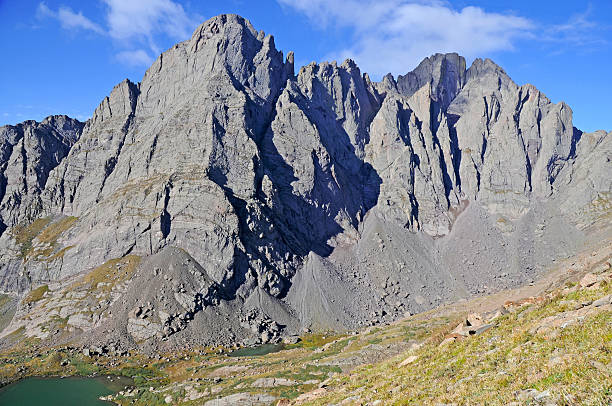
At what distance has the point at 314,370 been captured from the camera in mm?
59375

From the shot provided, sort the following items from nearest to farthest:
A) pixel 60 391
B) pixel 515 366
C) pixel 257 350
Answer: pixel 515 366 → pixel 60 391 → pixel 257 350

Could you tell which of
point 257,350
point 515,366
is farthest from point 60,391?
point 515,366

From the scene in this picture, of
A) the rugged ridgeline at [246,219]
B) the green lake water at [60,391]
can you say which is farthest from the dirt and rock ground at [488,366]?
the rugged ridgeline at [246,219]

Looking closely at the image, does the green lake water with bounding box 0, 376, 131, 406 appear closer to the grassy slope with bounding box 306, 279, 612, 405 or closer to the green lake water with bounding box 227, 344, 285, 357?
the green lake water with bounding box 227, 344, 285, 357

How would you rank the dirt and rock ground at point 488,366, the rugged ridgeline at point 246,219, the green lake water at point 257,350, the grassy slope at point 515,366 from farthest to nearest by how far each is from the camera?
the rugged ridgeline at point 246,219
the green lake water at point 257,350
the dirt and rock ground at point 488,366
the grassy slope at point 515,366

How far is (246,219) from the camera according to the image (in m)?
139

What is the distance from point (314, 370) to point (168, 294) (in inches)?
2783

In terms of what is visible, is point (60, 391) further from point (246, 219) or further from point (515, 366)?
point (515, 366)

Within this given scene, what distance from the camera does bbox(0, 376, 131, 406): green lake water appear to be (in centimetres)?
7288

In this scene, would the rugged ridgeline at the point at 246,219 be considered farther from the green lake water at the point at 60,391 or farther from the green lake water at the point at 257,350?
the green lake water at the point at 60,391

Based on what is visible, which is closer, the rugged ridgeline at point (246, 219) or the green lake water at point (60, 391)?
the green lake water at point (60, 391)

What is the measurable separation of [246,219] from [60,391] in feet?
245

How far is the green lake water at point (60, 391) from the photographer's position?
72.9 metres

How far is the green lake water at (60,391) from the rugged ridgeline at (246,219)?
820 inches
